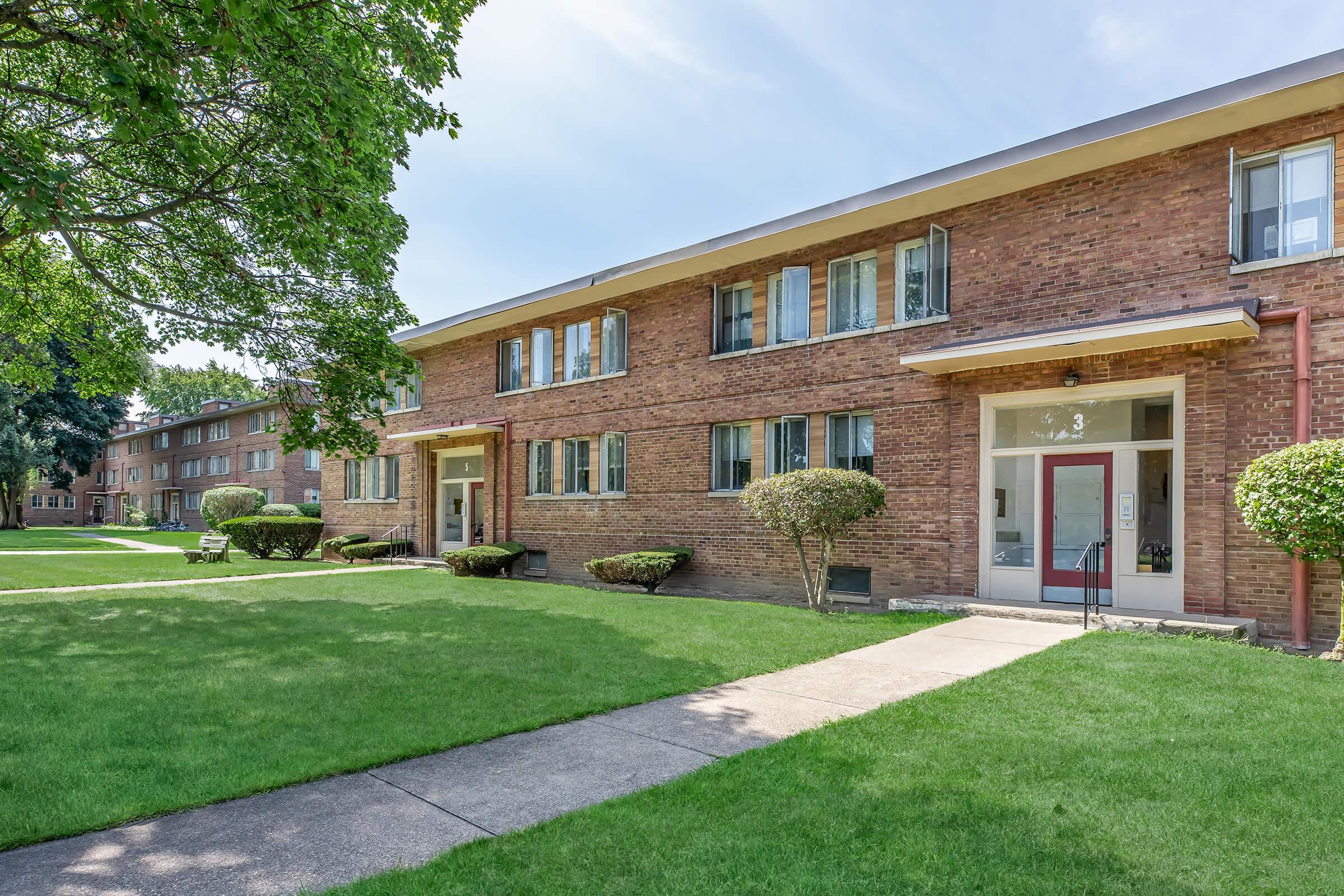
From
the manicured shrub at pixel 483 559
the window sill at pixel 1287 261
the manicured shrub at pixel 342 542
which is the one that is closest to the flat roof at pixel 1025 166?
the window sill at pixel 1287 261

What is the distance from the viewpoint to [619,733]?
573 centimetres

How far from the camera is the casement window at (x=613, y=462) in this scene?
17750 mm

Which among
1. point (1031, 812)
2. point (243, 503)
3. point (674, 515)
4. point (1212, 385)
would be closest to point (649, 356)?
point (674, 515)

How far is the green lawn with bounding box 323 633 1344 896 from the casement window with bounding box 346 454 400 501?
21108mm

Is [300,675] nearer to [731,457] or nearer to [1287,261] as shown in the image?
[731,457]

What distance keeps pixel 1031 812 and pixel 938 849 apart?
0.74 meters

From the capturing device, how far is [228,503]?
34.2 metres

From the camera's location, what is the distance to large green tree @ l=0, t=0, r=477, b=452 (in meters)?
6.28

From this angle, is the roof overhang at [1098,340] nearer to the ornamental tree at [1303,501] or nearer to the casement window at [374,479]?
the ornamental tree at [1303,501]

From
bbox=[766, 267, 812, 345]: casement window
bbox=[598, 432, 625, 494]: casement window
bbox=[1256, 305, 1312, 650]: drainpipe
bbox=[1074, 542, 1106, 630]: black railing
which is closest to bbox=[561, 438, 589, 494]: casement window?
bbox=[598, 432, 625, 494]: casement window

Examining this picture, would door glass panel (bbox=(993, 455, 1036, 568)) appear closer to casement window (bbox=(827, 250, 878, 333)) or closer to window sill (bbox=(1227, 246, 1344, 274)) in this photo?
casement window (bbox=(827, 250, 878, 333))

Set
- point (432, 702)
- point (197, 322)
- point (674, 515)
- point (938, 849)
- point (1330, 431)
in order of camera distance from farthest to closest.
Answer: point (674, 515)
point (197, 322)
point (1330, 431)
point (432, 702)
point (938, 849)

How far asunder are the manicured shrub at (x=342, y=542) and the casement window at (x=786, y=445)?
14.2m

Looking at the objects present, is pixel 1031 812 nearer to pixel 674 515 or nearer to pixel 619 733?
pixel 619 733
